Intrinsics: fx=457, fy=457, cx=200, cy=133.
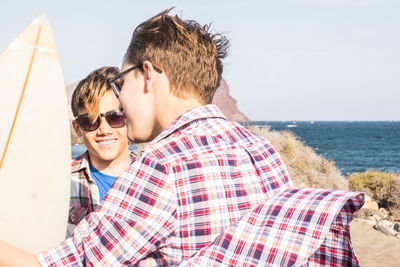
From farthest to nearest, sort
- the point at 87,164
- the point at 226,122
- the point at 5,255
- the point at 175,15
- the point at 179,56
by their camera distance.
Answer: the point at 87,164
the point at 175,15
the point at 179,56
the point at 226,122
the point at 5,255

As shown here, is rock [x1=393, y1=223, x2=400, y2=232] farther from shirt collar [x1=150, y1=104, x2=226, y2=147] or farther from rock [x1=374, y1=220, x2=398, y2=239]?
shirt collar [x1=150, y1=104, x2=226, y2=147]

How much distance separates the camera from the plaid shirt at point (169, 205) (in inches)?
48.9

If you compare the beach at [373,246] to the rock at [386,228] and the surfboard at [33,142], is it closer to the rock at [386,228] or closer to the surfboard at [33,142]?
the rock at [386,228]

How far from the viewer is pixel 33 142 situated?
2.50m

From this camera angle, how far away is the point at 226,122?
4.87 ft

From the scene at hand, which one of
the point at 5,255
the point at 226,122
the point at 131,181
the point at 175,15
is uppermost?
the point at 175,15

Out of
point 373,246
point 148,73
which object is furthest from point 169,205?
point 373,246

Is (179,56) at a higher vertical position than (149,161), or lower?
higher

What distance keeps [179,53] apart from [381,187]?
486 inches

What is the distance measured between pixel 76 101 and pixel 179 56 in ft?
4.96

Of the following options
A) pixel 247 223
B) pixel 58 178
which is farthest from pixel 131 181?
pixel 58 178

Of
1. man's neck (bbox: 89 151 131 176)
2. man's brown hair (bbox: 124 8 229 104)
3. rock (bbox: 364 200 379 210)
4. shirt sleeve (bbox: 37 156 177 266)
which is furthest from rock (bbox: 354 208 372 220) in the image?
shirt sleeve (bbox: 37 156 177 266)

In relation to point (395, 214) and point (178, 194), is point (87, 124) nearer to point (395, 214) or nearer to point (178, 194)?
point (178, 194)

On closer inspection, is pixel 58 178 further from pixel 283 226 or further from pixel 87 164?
pixel 283 226
